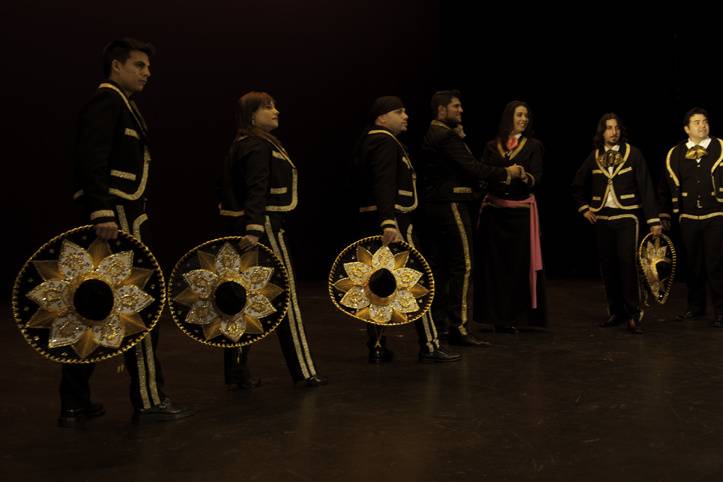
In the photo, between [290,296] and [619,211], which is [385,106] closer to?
[290,296]

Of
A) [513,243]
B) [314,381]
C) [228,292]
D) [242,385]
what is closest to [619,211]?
[513,243]

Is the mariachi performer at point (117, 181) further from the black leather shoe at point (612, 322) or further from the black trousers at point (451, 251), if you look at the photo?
the black leather shoe at point (612, 322)

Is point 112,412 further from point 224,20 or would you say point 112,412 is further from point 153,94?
point 224,20

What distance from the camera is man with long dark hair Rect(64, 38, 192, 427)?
303 cm

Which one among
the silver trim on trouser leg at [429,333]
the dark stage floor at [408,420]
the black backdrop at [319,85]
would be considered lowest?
the dark stage floor at [408,420]

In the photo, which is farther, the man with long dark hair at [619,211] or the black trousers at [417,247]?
the man with long dark hair at [619,211]

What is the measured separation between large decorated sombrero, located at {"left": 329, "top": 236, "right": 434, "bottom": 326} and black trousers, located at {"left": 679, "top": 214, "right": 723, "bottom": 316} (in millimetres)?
2552

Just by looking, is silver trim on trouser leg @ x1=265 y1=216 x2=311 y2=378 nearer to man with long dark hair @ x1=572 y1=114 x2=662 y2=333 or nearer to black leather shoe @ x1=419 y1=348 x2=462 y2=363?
black leather shoe @ x1=419 y1=348 x2=462 y2=363

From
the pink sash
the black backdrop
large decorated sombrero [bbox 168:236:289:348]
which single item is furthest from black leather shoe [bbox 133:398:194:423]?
the black backdrop

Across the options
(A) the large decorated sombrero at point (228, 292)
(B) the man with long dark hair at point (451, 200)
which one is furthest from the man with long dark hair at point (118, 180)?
(B) the man with long dark hair at point (451, 200)

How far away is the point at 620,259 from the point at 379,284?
2073mm

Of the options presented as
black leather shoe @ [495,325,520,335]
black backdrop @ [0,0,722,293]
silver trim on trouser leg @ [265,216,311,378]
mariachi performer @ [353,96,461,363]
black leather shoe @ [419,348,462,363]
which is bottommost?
black leather shoe @ [419,348,462,363]

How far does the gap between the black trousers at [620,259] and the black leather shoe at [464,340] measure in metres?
1.05

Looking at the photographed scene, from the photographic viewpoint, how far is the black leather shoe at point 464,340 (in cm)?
494
